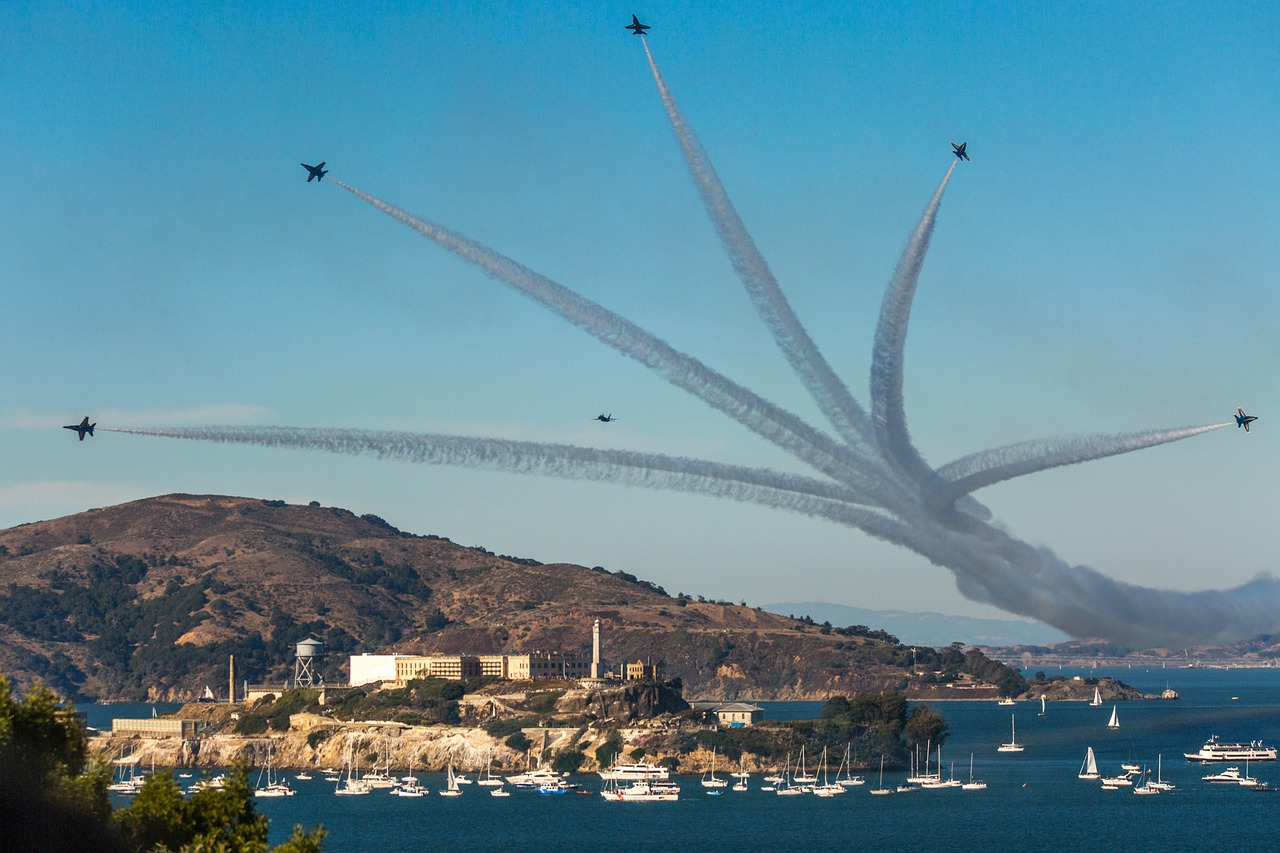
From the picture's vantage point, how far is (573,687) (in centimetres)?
19250

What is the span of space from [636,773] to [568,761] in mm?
11728

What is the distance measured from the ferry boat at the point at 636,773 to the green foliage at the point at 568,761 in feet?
17.1

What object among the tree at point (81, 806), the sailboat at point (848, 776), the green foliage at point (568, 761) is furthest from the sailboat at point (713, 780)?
the tree at point (81, 806)

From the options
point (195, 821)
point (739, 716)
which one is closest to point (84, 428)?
point (195, 821)

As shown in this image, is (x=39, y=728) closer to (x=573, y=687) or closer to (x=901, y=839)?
(x=901, y=839)

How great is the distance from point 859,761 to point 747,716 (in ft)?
67.5

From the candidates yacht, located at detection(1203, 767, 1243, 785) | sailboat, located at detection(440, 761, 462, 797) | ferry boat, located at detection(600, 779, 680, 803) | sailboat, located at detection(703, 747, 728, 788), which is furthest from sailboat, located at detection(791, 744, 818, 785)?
yacht, located at detection(1203, 767, 1243, 785)

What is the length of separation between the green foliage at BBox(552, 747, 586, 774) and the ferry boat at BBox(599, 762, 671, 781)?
5219 mm

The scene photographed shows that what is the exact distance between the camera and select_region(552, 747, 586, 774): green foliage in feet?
571

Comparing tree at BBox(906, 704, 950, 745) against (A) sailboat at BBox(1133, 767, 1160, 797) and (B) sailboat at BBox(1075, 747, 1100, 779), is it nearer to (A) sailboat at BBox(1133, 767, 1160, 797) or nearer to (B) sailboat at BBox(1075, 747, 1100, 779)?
(B) sailboat at BBox(1075, 747, 1100, 779)

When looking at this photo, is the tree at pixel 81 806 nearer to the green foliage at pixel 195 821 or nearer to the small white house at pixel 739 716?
the green foliage at pixel 195 821

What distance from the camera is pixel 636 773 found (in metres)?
165

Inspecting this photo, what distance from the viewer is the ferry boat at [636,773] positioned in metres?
164

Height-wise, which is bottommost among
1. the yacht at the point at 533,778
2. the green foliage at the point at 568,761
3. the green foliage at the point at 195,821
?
the yacht at the point at 533,778
